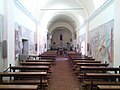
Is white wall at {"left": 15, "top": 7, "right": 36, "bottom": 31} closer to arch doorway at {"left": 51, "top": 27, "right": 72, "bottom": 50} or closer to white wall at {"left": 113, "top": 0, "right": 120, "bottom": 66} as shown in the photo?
white wall at {"left": 113, "top": 0, "right": 120, "bottom": 66}

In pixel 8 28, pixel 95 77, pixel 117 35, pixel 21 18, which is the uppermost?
pixel 21 18

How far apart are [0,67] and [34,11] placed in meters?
8.01

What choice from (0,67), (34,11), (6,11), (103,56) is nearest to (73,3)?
(34,11)

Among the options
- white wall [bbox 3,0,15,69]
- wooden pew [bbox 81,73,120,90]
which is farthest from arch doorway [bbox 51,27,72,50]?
wooden pew [bbox 81,73,120,90]

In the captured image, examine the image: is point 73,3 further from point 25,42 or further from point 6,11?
point 6,11

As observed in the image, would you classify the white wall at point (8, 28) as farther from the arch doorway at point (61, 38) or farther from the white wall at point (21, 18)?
the arch doorway at point (61, 38)

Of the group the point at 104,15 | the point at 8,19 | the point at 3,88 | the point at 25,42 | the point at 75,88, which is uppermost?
the point at 104,15

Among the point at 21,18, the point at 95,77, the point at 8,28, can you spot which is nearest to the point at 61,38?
the point at 21,18

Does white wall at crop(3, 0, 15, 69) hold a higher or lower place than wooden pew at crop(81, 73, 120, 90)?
higher

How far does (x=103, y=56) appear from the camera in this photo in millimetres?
9211

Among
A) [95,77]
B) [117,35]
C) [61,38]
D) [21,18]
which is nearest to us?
[95,77]

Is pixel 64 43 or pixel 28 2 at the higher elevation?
pixel 28 2

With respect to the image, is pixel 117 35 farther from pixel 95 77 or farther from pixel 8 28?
pixel 8 28

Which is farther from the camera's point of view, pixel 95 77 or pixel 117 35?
pixel 117 35
